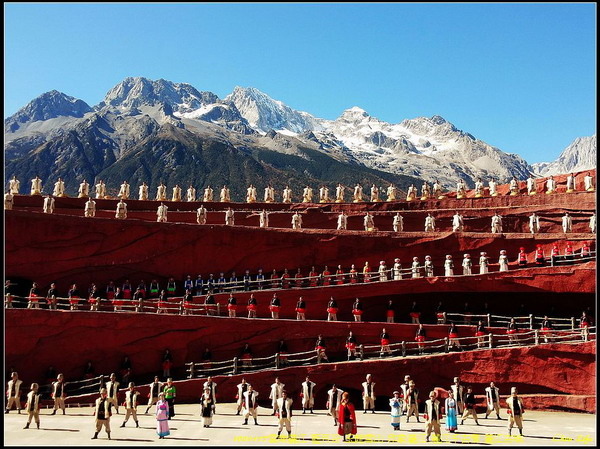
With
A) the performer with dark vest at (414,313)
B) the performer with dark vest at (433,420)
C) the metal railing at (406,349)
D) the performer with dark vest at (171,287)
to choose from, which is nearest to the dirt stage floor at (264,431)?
the performer with dark vest at (433,420)

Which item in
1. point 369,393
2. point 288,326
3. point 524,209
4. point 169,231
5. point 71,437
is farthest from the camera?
point 524,209

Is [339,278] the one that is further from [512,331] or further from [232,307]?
[512,331]

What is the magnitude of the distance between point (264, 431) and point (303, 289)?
10.4m

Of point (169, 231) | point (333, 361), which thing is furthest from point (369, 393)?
point (169, 231)

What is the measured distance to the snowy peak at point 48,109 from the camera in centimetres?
17525

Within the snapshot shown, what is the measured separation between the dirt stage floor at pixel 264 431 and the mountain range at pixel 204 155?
85.8 m

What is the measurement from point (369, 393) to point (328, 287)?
7254 mm

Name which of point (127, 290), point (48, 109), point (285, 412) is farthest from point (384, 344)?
point (48, 109)

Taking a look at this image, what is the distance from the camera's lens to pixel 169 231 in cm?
3003

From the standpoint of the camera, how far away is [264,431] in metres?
17.0

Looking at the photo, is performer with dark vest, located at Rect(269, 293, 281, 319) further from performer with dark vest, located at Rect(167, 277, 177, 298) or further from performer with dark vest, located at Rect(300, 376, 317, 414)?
performer with dark vest, located at Rect(167, 277, 177, 298)

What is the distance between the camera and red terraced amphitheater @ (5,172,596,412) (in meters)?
22.7

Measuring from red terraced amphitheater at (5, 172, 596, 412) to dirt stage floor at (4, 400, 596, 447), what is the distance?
8.67 feet

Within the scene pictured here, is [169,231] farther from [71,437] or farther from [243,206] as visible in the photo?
[71,437]
